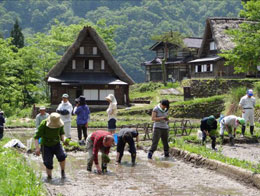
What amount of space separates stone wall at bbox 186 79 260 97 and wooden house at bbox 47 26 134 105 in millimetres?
5370

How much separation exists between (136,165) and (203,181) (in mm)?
2235

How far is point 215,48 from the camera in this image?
42.8m

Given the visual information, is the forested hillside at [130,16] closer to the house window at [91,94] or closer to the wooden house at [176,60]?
the wooden house at [176,60]

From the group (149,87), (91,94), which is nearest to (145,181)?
(91,94)

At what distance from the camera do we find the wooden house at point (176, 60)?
173 ft

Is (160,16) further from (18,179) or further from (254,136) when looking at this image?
(18,179)

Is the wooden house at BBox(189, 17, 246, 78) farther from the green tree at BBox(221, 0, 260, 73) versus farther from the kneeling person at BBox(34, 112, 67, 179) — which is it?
the kneeling person at BBox(34, 112, 67, 179)

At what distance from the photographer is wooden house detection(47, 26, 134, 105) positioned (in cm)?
3425

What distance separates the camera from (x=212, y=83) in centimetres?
3391

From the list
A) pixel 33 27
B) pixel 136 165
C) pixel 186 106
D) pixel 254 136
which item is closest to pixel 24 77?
pixel 186 106

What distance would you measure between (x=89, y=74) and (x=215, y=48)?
47.8 feet

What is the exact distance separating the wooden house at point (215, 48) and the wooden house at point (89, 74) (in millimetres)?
9982

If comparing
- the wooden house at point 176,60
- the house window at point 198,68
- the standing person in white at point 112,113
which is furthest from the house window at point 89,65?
the standing person in white at point 112,113

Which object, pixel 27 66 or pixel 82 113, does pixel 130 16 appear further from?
pixel 82 113
